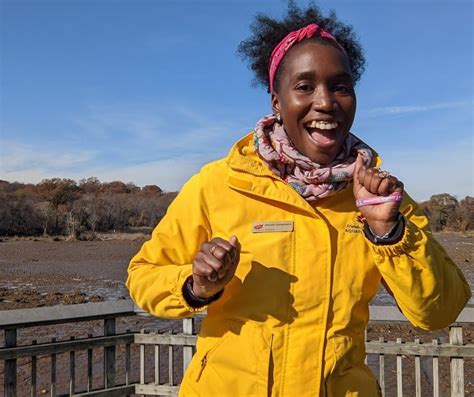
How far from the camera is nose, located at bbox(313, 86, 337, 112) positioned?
75.8 inches

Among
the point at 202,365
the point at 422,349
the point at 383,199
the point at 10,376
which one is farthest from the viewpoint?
the point at 422,349

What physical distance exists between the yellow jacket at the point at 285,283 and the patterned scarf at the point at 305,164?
5 centimetres

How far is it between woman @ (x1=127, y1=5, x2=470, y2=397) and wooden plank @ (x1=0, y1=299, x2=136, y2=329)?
224 centimetres

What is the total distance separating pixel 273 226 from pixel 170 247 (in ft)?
1.24

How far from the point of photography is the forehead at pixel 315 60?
1970mm

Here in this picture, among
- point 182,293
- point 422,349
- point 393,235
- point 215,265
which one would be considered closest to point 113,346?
point 422,349

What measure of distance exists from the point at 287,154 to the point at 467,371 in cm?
696


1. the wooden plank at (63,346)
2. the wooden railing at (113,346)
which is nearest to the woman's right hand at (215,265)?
the wooden railing at (113,346)

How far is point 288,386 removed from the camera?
1.79m

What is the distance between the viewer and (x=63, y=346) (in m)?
4.24

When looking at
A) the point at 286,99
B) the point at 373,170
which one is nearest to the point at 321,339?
the point at 373,170

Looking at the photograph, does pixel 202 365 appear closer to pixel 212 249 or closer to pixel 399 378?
pixel 212 249

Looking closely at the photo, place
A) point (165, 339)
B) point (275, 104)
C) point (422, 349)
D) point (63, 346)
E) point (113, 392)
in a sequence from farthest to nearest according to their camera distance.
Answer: point (165, 339) → point (113, 392) → point (63, 346) → point (422, 349) → point (275, 104)

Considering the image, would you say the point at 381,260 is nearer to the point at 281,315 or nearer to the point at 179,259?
the point at 281,315
